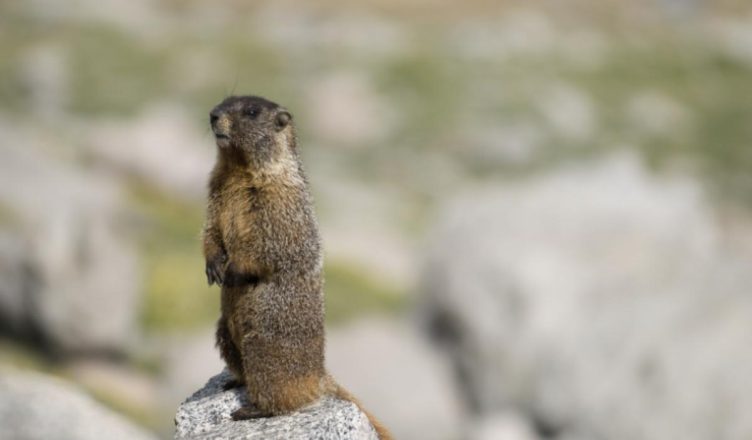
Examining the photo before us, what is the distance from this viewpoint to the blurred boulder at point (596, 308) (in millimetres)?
25578

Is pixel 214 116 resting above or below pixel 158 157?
below

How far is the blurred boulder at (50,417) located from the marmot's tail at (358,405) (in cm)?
432

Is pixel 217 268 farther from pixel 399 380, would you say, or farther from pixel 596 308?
pixel 399 380

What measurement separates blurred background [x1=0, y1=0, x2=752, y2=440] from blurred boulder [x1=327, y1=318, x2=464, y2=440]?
0.08 meters

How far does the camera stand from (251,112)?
11820mm

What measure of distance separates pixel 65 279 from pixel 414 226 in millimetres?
23270

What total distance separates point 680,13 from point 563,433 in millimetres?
73975

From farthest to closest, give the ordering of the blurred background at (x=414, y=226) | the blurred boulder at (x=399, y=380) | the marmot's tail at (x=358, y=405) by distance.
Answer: the blurred boulder at (x=399, y=380) < the blurred background at (x=414, y=226) < the marmot's tail at (x=358, y=405)

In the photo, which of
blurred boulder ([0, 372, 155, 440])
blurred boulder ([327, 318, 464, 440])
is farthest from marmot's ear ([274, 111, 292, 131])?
blurred boulder ([327, 318, 464, 440])

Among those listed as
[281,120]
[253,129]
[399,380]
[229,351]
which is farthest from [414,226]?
[253,129]

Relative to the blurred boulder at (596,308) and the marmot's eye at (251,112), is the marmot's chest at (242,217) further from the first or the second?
the blurred boulder at (596,308)

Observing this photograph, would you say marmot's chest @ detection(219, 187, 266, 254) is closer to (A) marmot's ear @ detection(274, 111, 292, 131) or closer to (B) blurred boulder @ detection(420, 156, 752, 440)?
(A) marmot's ear @ detection(274, 111, 292, 131)

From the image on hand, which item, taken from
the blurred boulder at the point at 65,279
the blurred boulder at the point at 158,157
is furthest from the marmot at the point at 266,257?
the blurred boulder at the point at 158,157

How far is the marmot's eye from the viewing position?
1180cm
